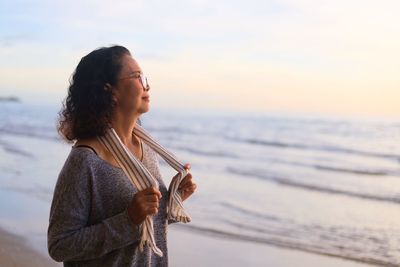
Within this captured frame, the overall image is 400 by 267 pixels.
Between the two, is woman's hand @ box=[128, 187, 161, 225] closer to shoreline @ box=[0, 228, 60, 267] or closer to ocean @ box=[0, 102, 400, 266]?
ocean @ box=[0, 102, 400, 266]

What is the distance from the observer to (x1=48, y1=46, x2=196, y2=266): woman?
240 centimetres

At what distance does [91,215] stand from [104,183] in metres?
0.14

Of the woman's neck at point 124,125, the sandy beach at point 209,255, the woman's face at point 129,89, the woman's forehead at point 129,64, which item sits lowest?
the sandy beach at point 209,255

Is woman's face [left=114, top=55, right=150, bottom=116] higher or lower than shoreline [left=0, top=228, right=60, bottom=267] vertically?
higher

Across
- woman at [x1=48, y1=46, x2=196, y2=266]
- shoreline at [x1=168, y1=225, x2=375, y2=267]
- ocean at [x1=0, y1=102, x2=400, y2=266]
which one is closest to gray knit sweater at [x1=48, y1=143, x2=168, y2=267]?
woman at [x1=48, y1=46, x2=196, y2=266]

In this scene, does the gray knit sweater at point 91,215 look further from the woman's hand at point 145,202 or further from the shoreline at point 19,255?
the shoreline at point 19,255

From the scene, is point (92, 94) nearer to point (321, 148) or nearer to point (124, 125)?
point (124, 125)

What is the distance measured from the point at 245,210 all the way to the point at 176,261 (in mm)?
3506

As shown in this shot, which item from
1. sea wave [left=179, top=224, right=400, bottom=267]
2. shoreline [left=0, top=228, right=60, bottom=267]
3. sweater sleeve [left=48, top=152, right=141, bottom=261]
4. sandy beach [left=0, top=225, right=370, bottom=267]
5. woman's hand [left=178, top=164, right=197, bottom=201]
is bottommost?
shoreline [left=0, top=228, right=60, bottom=267]

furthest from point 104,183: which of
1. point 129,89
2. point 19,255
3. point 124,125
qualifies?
point 19,255

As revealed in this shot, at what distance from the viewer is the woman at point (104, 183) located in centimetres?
240

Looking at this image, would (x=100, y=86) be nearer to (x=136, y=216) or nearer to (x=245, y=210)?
(x=136, y=216)

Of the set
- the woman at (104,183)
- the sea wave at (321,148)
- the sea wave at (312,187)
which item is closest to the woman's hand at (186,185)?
the woman at (104,183)

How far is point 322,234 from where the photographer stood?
349 inches
